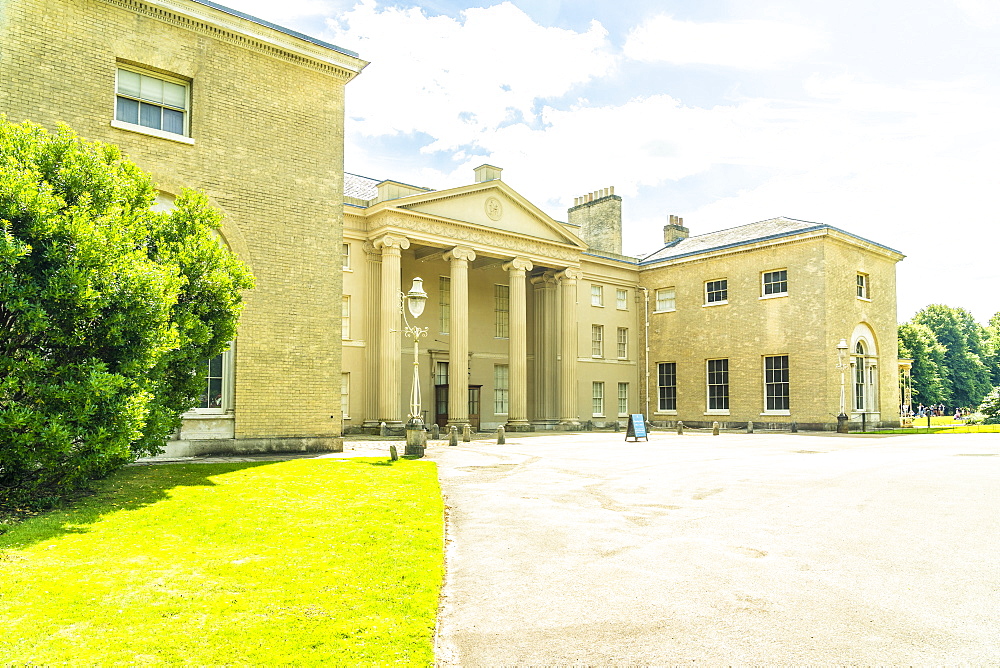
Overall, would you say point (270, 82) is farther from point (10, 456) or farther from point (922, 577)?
point (922, 577)

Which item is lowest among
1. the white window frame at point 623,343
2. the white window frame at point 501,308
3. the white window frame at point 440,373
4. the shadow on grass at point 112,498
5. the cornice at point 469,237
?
the shadow on grass at point 112,498

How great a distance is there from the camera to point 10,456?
902 centimetres

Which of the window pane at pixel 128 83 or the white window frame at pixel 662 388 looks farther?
the white window frame at pixel 662 388

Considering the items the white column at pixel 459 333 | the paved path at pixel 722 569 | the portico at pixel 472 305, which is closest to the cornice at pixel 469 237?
the portico at pixel 472 305

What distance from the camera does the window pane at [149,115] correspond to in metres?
16.2

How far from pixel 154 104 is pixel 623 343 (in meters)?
31.1

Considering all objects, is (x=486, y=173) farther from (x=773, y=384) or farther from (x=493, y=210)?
(x=773, y=384)

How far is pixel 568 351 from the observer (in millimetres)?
36219

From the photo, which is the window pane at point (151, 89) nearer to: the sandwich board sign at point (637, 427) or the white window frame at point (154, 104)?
the white window frame at point (154, 104)

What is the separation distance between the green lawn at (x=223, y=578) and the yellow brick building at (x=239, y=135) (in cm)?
632

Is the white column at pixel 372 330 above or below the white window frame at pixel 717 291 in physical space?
below

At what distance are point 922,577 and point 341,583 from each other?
557cm

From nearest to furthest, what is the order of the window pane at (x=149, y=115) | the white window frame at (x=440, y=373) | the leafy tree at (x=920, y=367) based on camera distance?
1. the window pane at (x=149, y=115)
2. the white window frame at (x=440, y=373)
3. the leafy tree at (x=920, y=367)

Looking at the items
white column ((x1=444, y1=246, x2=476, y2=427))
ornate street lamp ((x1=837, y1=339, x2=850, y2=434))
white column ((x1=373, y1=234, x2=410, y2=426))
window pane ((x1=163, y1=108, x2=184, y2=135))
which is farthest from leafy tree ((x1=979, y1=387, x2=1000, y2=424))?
window pane ((x1=163, y1=108, x2=184, y2=135))
